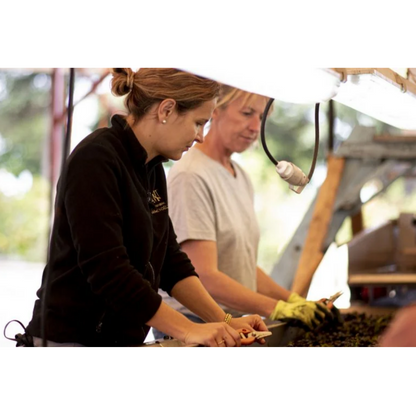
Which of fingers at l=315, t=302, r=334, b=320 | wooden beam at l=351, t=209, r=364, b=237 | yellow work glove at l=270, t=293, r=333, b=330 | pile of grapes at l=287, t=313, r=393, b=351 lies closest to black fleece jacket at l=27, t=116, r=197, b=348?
pile of grapes at l=287, t=313, r=393, b=351

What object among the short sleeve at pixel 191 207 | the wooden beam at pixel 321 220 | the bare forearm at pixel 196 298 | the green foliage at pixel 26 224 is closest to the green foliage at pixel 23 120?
the green foliage at pixel 26 224

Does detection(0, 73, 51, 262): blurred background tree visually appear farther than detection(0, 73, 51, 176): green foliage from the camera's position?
No

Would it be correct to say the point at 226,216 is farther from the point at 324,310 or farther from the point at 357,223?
the point at 357,223

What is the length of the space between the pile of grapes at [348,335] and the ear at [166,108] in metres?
0.66

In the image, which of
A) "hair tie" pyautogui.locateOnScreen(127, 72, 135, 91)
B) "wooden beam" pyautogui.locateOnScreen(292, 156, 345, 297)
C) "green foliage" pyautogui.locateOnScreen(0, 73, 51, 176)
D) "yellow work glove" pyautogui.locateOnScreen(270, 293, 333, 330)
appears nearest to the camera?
"hair tie" pyautogui.locateOnScreen(127, 72, 135, 91)

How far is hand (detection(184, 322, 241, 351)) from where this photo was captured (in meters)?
1.43

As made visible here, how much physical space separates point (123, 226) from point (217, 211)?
0.74 m

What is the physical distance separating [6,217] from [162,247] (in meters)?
13.2

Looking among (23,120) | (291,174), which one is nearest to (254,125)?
(291,174)

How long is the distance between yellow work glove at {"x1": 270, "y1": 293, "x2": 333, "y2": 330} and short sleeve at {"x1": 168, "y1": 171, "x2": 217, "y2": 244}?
31 centimetres

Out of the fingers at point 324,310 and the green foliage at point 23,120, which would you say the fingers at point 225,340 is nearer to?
the fingers at point 324,310

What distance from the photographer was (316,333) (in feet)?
6.70

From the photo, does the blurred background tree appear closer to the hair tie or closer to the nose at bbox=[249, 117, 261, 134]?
the nose at bbox=[249, 117, 261, 134]

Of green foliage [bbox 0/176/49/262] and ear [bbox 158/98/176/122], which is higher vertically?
green foliage [bbox 0/176/49/262]
